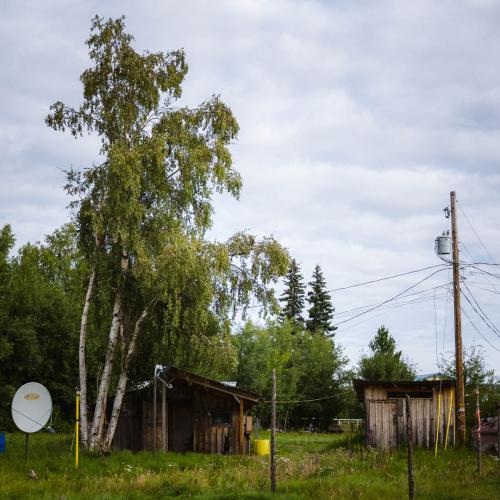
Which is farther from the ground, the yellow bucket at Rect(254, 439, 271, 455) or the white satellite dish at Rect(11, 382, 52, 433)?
the white satellite dish at Rect(11, 382, 52, 433)

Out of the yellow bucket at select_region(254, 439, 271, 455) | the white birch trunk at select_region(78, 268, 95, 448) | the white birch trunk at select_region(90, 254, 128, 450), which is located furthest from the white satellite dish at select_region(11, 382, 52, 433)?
the yellow bucket at select_region(254, 439, 271, 455)

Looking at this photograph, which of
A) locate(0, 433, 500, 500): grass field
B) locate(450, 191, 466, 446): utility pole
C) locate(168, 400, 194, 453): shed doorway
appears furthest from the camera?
locate(168, 400, 194, 453): shed doorway

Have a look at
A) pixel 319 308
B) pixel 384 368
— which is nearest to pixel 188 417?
pixel 384 368

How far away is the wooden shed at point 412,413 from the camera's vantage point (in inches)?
1177

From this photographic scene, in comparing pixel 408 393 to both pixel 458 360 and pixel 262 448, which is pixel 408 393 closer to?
pixel 458 360

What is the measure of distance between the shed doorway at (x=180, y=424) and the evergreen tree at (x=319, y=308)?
5158 cm

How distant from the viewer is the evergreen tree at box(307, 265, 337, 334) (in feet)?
273

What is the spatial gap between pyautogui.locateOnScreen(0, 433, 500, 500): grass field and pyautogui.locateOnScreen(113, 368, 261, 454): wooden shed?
326 centimetres

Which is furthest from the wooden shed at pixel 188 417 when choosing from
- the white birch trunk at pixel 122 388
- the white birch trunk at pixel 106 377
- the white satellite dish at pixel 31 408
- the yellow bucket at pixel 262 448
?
the white satellite dish at pixel 31 408

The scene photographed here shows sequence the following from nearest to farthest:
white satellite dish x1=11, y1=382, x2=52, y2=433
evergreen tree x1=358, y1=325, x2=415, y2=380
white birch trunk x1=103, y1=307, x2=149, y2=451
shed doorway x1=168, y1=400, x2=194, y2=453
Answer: white satellite dish x1=11, y1=382, x2=52, y2=433 < white birch trunk x1=103, y1=307, x2=149, y2=451 < shed doorway x1=168, y1=400, x2=194, y2=453 < evergreen tree x1=358, y1=325, x2=415, y2=380

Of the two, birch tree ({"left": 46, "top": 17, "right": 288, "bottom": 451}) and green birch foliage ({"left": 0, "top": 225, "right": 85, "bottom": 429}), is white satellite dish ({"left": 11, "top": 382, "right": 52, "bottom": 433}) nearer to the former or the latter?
birch tree ({"left": 46, "top": 17, "right": 288, "bottom": 451})

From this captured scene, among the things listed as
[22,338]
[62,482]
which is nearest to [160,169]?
[62,482]

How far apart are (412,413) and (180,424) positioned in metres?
10.7

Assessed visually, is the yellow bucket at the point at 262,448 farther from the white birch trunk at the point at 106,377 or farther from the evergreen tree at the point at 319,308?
the evergreen tree at the point at 319,308
